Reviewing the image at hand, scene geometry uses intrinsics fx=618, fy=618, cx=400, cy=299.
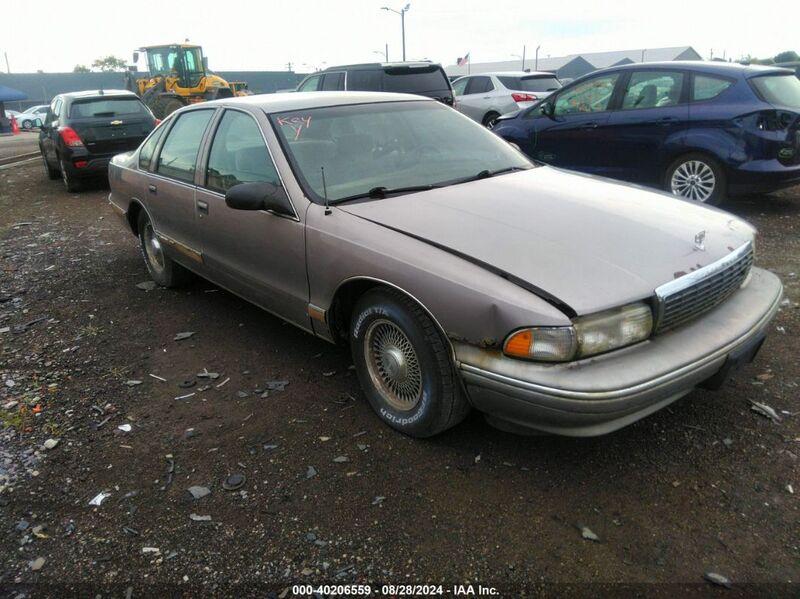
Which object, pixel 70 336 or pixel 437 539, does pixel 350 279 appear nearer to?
pixel 437 539

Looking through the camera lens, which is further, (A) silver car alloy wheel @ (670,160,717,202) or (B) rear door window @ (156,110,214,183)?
(A) silver car alloy wheel @ (670,160,717,202)

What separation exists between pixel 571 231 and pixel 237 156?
87.1 inches

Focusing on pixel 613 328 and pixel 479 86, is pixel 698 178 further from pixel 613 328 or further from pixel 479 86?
pixel 479 86

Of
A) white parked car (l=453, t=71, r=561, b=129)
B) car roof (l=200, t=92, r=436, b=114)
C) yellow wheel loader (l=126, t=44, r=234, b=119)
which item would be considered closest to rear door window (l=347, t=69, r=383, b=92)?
white parked car (l=453, t=71, r=561, b=129)

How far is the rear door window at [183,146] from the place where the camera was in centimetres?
441

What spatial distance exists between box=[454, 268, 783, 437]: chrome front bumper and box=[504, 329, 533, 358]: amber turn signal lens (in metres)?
0.04

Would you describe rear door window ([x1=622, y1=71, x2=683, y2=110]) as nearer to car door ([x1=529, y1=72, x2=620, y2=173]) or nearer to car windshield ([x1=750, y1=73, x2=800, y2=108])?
car door ([x1=529, y1=72, x2=620, y2=173])

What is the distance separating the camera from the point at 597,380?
2.35 metres

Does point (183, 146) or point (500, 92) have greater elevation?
point (500, 92)

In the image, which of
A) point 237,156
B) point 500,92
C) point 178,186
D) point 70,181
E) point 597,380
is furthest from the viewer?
point 500,92

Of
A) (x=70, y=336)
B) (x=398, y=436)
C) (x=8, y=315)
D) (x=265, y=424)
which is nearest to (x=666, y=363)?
(x=398, y=436)

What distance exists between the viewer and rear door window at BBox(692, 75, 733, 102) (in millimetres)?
6684

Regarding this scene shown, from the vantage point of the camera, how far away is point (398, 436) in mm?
3104

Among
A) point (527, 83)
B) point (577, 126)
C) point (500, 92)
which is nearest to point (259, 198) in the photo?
point (577, 126)
